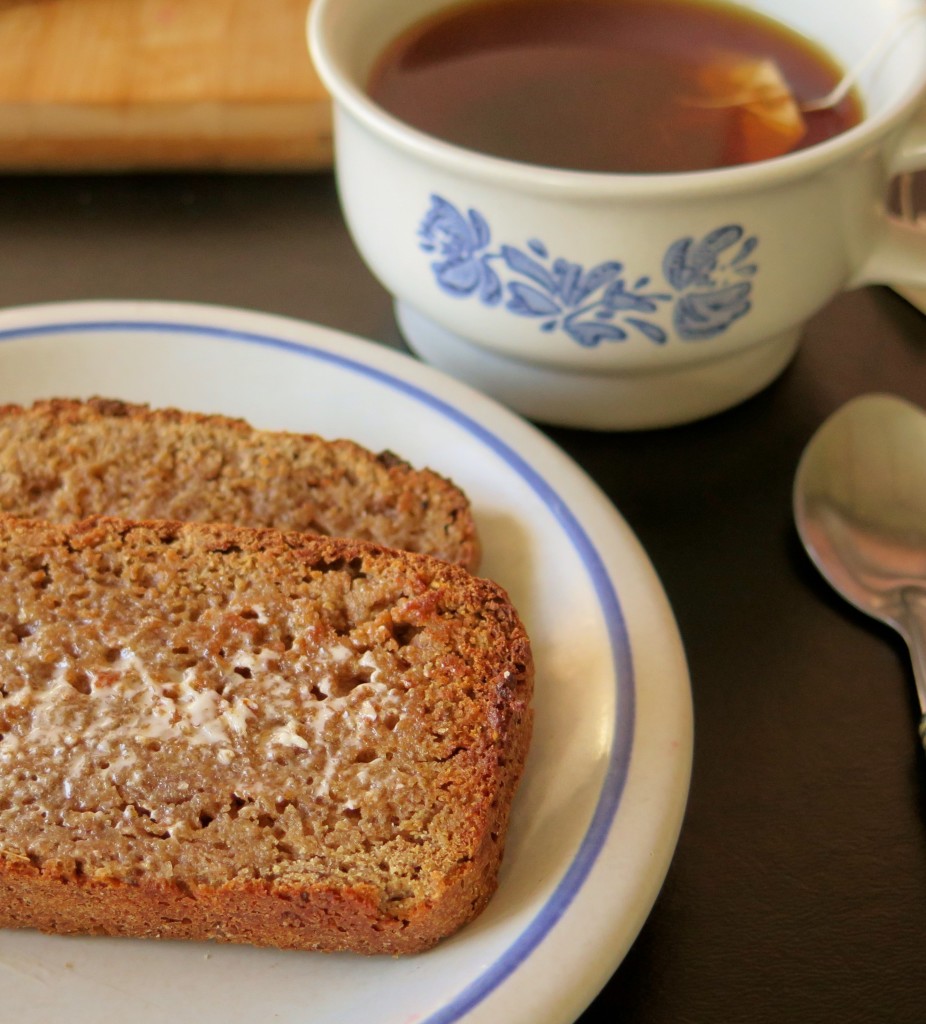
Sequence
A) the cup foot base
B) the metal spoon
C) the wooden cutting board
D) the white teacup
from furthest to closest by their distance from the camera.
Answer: the wooden cutting board, the cup foot base, the metal spoon, the white teacup

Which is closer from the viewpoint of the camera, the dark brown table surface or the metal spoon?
the dark brown table surface

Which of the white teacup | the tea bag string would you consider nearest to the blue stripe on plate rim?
the white teacup

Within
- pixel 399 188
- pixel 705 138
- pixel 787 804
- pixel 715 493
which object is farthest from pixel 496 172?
pixel 787 804

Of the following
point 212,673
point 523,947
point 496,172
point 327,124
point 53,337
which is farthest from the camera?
point 327,124

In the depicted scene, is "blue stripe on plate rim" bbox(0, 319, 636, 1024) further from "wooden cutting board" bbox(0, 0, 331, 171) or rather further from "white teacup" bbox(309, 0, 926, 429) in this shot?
"wooden cutting board" bbox(0, 0, 331, 171)

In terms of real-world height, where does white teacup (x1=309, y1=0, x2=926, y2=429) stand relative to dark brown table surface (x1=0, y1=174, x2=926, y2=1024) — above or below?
above

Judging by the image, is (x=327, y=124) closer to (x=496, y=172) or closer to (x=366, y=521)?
(x=496, y=172)

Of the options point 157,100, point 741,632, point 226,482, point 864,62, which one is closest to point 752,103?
point 864,62
